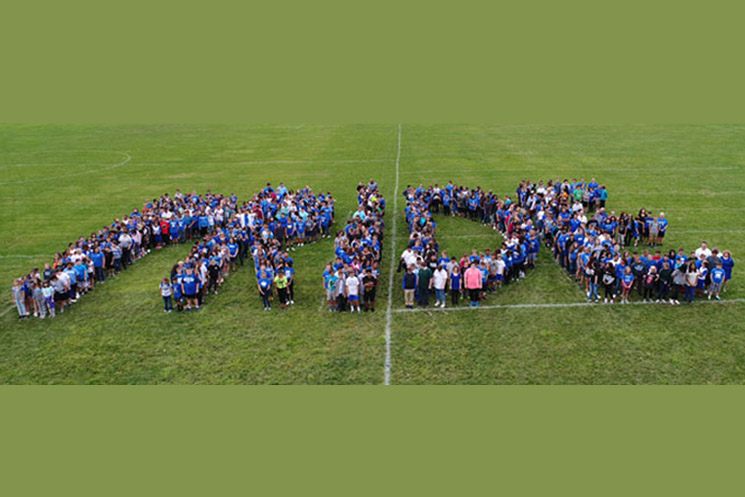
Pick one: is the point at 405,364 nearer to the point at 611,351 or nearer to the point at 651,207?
the point at 611,351

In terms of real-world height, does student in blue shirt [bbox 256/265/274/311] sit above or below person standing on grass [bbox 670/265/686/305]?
below

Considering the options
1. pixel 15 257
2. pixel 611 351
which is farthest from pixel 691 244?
pixel 15 257

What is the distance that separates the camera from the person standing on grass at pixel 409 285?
1684cm

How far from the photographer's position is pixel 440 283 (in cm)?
1689

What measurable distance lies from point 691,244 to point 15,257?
24618 millimetres

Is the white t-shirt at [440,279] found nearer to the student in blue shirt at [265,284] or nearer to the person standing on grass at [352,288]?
the person standing on grass at [352,288]

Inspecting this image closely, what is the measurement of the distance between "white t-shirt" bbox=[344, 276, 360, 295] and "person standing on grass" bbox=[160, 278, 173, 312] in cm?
493

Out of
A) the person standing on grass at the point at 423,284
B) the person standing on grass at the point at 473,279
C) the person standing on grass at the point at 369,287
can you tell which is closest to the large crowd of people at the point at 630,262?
the person standing on grass at the point at 473,279

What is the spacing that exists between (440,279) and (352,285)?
95.0 inches

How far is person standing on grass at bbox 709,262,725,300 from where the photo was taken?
16.8 metres

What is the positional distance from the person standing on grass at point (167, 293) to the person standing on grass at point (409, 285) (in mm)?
6494

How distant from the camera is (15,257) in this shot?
22641 mm

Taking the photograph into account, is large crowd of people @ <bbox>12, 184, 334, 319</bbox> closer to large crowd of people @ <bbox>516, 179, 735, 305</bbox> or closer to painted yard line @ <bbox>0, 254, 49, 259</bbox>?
painted yard line @ <bbox>0, 254, 49, 259</bbox>

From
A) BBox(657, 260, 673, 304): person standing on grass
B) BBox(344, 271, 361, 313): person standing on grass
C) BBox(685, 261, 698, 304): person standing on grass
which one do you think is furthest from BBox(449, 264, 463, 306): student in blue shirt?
BBox(685, 261, 698, 304): person standing on grass
